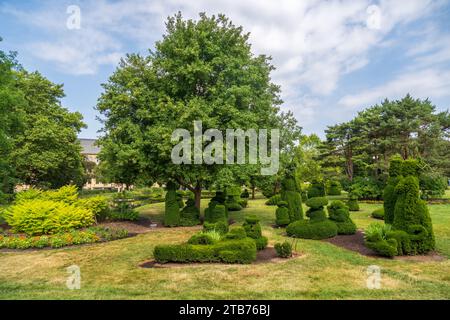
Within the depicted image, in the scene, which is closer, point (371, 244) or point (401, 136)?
point (371, 244)

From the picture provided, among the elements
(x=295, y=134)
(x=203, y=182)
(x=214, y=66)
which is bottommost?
(x=203, y=182)

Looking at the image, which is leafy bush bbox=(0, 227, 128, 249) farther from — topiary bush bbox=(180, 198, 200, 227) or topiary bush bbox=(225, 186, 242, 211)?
topiary bush bbox=(225, 186, 242, 211)

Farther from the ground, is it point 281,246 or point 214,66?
point 214,66

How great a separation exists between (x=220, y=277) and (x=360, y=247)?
658 centimetres

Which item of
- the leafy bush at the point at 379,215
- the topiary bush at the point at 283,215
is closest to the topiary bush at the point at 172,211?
the topiary bush at the point at 283,215

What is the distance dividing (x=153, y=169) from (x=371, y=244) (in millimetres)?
11687

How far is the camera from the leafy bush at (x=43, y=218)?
1352 cm

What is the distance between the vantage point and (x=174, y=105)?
50.3 feet

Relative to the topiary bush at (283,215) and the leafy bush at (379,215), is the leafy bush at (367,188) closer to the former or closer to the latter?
the leafy bush at (379,215)

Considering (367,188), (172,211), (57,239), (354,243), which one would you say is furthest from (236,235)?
(367,188)

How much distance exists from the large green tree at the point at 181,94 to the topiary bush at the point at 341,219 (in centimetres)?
661

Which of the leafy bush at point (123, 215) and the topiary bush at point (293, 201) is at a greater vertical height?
the topiary bush at point (293, 201)
